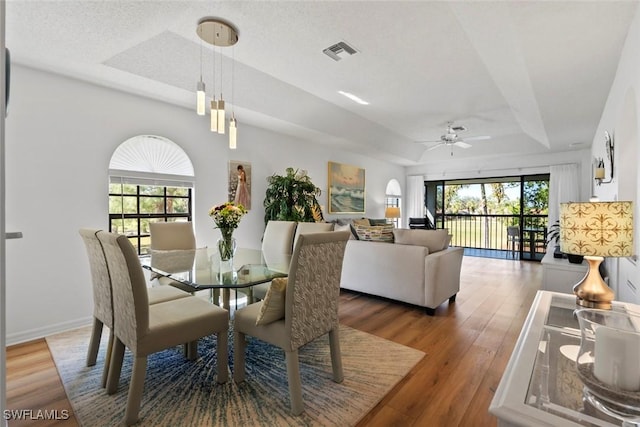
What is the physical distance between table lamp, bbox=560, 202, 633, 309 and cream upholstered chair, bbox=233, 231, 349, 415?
1.18 metres

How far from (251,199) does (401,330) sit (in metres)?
2.87

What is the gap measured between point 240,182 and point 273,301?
2.97 m

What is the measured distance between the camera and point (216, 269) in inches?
91.6

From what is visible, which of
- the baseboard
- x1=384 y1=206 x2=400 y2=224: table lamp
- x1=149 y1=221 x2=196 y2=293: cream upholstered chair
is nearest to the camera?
the baseboard

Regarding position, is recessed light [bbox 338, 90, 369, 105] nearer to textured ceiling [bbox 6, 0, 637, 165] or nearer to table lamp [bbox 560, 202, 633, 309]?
textured ceiling [bbox 6, 0, 637, 165]

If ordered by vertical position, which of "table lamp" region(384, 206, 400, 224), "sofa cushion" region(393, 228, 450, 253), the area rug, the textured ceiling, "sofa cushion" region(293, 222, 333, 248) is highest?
the textured ceiling

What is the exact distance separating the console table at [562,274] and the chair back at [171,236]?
4.30 meters

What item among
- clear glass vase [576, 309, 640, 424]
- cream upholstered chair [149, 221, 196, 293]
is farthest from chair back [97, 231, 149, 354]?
clear glass vase [576, 309, 640, 424]

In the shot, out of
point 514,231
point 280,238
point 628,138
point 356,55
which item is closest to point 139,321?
point 280,238

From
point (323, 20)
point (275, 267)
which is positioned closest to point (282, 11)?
point (323, 20)

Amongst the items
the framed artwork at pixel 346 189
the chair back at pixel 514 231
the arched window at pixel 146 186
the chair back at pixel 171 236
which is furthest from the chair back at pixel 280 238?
the chair back at pixel 514 231

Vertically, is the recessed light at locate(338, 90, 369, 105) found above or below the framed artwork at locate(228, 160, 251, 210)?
above

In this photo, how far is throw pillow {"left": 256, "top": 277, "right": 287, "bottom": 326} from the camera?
69.6 inches

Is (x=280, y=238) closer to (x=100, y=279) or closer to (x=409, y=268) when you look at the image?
(x=409, y=268)
